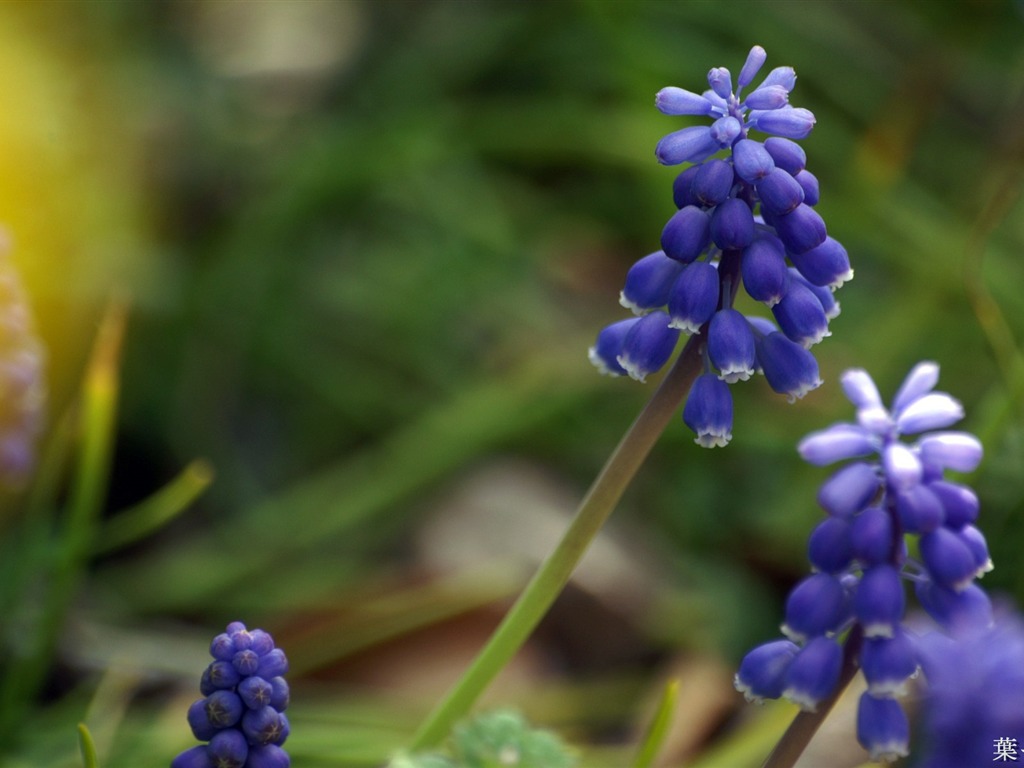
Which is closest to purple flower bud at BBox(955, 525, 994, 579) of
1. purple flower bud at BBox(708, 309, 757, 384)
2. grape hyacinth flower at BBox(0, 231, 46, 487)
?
purple flower bud at BBox(708, 309, 757, 384)

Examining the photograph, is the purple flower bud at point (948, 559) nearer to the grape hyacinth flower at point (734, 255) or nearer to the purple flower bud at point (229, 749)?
the grape hyacinth flower at point (734, 255)

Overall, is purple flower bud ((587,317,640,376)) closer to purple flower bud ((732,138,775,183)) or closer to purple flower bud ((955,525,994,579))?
purple flower bud ((732,138,775,183))

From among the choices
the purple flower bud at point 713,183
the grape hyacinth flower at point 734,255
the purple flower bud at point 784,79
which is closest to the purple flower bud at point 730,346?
the grape hyacinth flower at point 734,255

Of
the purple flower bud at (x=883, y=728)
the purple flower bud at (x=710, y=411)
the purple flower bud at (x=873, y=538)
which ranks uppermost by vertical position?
the purple flower bud at (x=710, y=411)

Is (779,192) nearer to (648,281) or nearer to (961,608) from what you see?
(648,281)

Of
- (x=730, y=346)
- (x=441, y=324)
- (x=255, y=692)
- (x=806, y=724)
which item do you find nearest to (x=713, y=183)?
(x=730, y=346)
